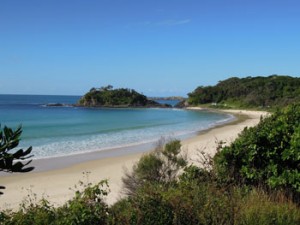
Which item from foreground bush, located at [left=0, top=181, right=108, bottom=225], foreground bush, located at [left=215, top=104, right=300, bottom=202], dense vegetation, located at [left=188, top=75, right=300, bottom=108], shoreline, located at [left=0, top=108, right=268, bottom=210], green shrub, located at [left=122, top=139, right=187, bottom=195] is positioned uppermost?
dense vegetation, located at [left=188, top=75, right=300, bottom=108]

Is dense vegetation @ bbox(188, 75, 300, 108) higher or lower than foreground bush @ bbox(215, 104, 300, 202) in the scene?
higher

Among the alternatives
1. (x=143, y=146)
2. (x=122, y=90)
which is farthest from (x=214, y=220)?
(x=122, y=90)

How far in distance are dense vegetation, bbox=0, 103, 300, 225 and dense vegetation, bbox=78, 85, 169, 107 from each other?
4418 inches

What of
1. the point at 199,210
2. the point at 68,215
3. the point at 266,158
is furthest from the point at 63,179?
the point at 199,210

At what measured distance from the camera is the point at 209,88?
129 m

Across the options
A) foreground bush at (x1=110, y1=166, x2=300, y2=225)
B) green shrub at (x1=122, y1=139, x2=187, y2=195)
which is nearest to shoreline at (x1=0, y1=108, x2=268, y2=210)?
green shrub at (x1=122, y1=139, x2=187, y2=195)

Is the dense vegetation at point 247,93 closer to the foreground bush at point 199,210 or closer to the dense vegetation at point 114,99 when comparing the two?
the dense vegetation at point 114,99

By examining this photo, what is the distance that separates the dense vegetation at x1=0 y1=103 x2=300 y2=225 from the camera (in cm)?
477

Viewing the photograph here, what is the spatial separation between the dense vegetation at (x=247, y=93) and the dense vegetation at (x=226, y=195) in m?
95.1

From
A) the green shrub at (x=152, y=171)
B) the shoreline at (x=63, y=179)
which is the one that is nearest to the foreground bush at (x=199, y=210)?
the green shrub at (x=152, y=171)

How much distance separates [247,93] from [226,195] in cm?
11508

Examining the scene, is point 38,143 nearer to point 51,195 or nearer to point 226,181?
point 51,195

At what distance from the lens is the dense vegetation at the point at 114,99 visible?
12092 centimetres

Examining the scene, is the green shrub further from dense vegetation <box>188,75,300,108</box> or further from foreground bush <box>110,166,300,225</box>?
dense vegetation <box>188,75,300,108</box>
